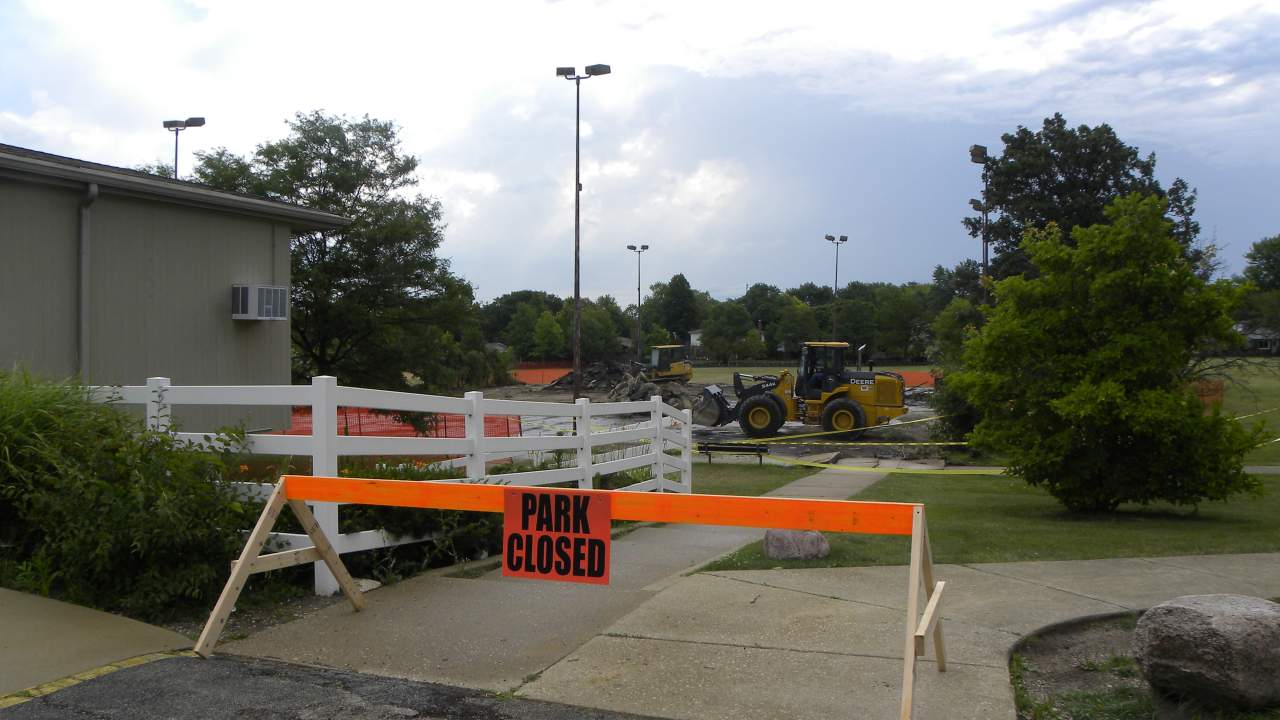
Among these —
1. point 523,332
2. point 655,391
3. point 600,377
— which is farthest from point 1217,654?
point 523,332

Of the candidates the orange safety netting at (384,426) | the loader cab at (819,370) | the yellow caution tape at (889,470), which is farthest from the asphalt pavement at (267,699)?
the loader cab at (819,370)

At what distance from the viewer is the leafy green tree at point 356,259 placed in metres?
28.6

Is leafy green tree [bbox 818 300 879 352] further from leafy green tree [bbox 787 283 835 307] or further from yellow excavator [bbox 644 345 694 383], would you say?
yellow excavator [bbox 644 345 694 383]

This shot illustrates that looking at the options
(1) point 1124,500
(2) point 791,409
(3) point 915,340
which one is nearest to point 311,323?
(2) point 791,409

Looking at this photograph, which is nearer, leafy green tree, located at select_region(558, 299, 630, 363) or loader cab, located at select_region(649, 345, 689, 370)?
loader cab, located at select_region(649, 345, 689, 370)

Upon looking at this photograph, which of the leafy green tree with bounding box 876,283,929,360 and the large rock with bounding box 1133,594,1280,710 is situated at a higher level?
the leafy green tree with bounding box 876,283,929,360

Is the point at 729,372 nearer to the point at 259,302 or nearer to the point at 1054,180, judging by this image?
the point at 1054,180

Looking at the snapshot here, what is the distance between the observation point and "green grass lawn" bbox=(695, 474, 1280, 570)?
27.7 feet

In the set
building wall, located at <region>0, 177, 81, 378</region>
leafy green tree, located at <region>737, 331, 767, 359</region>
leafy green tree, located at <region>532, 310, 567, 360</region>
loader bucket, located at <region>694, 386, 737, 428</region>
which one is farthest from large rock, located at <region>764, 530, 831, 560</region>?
leafy green tree, located at <region>737, 331, 767, 359</region>

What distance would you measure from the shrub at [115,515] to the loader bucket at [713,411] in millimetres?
25646

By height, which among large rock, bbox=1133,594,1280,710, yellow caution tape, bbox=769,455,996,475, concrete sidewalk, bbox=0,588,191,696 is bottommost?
yellow caution tape, bbox=769,455,996,475

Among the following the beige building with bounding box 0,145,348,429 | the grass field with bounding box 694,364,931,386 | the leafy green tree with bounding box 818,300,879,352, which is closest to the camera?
the beige building with bounding box 0,145,348,429

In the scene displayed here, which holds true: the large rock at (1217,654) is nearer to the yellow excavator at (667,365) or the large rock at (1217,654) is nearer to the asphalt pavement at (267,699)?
the asphalt pavement at (267,699)

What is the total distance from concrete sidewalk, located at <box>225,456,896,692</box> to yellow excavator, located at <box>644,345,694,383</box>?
37.9 m
